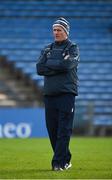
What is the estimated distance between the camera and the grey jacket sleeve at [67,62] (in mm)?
8836

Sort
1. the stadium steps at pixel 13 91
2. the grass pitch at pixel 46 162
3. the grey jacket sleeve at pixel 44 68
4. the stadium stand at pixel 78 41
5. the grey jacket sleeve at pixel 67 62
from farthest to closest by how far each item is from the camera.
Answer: the stadium stand at pixel 78 41 < the stadium steps at pixel 13 91 < the grey jacket sleeve at pixel 44 68 < the grey jacket sleeve at pixel 67 62 < the grass pitch at pixel 46 162

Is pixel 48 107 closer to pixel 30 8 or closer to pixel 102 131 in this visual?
pixel 102 131

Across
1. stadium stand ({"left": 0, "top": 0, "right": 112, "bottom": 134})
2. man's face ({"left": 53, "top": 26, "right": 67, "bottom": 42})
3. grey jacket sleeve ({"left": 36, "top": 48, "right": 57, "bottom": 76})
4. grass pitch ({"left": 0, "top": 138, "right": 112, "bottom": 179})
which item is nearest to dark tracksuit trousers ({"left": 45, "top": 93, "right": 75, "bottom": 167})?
grass pitch ({"left": 0, "top": 138, "right": 112, "bottom": 179})

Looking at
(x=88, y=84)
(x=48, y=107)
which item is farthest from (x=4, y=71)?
(x=48, y=107)

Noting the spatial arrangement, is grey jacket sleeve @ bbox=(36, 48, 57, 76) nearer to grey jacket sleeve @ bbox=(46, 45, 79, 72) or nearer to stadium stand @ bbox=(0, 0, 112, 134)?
grey jacket sleeve @ bbox=(46, 45, 79, 72)

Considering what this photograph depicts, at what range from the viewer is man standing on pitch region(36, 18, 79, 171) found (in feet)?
29.2

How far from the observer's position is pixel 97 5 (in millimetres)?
27781

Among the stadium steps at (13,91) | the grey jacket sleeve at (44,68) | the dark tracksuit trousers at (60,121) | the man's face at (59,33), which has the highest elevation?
the man's face at (59,33)

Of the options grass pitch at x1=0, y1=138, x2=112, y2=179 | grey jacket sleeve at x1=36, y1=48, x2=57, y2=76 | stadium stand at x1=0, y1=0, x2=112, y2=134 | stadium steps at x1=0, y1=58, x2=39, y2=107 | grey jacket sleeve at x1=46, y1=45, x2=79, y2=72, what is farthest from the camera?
stadium stand at x1=0, y1=0, x2=112, y2=134

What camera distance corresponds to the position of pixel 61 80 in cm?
894

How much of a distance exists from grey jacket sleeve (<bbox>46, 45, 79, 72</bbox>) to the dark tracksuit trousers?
375 millimetres

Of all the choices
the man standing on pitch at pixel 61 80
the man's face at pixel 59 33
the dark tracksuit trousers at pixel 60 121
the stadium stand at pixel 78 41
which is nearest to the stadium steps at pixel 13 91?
the stadium stand at pixel 78 41

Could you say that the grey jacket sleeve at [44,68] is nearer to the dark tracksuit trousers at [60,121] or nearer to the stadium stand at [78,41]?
the dark tracksuit trousers at [60,121]

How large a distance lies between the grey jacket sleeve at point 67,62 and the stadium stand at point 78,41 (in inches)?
468
